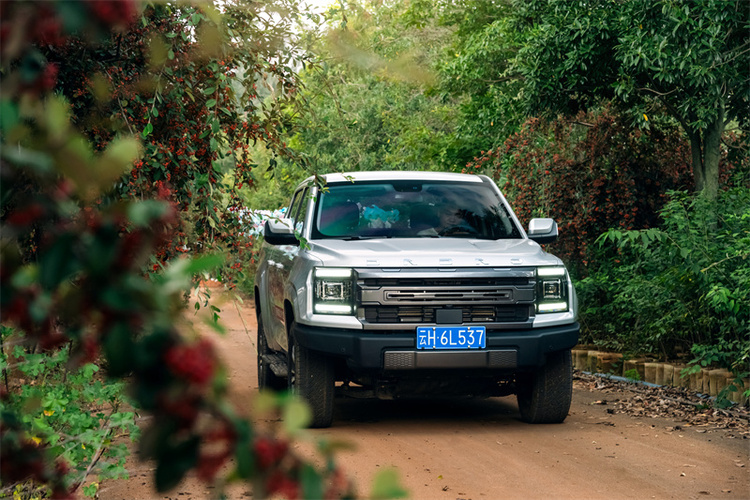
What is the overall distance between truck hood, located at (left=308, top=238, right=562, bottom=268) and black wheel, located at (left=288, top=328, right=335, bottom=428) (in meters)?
0.70

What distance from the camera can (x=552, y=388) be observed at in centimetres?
694

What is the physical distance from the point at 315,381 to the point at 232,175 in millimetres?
1590

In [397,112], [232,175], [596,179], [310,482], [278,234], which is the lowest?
[310,482]

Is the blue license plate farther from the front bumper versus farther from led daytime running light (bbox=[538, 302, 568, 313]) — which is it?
led daytime running light (bbox=[538, 302, 568, 313])

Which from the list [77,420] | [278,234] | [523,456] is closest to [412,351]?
[523,456]

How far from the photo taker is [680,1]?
990 centimetres

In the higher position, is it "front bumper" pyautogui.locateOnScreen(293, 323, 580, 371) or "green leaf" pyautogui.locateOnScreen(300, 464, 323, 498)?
"green leaf" pyautogui.locateOnScreen(300, 464, 323, 498)

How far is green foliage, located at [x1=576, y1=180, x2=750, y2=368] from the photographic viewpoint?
784cm

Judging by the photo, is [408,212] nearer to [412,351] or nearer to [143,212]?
[412,351]

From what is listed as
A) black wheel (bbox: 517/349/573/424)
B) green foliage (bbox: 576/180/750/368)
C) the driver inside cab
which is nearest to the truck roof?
the driver inside cab

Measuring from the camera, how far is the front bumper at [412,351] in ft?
21.2

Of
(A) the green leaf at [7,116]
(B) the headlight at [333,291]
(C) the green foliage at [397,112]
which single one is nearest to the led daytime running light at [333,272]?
(B) the headlight at [333,291]

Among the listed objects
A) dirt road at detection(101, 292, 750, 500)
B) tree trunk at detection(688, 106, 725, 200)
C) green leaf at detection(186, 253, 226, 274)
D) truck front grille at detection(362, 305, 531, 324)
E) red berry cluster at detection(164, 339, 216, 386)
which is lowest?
dirt road at detection(101, 292, 750, 500)

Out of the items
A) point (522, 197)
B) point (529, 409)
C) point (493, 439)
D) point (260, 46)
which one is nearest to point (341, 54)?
point (260, 46)
